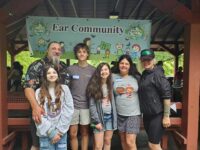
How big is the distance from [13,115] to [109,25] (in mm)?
2437

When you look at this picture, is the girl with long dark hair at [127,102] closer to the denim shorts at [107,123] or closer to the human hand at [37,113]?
the denim shorts at [107,123]

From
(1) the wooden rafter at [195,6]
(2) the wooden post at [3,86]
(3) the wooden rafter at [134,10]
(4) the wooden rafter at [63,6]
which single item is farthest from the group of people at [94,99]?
(4) the wooden rafter at [63,6]

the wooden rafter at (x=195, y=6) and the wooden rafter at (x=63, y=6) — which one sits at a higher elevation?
the wooden rafter at (x=63, y=6)

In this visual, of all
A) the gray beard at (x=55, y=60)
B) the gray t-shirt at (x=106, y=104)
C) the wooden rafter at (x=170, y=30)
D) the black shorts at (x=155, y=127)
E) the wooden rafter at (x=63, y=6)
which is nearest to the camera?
the gray beard at (x=55, y=60)

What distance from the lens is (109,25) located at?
17.9ft

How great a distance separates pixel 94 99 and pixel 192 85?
1.64 meters

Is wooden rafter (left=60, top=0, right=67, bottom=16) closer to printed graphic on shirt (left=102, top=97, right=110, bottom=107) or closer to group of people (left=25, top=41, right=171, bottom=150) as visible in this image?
group of people (left=25, top=41, right=171, bottom=150)

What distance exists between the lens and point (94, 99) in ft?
14.2

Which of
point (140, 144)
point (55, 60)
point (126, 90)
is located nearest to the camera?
point (55, 60)

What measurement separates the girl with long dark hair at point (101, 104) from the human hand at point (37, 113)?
705mm

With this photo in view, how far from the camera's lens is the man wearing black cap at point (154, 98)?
164 inches

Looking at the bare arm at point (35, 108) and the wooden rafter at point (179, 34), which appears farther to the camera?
the wooden rafter at point (179, 34)

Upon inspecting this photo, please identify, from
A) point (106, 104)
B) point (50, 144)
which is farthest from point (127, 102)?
point (50, 144)

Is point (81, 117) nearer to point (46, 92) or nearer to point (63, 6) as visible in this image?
point (46, 92)
